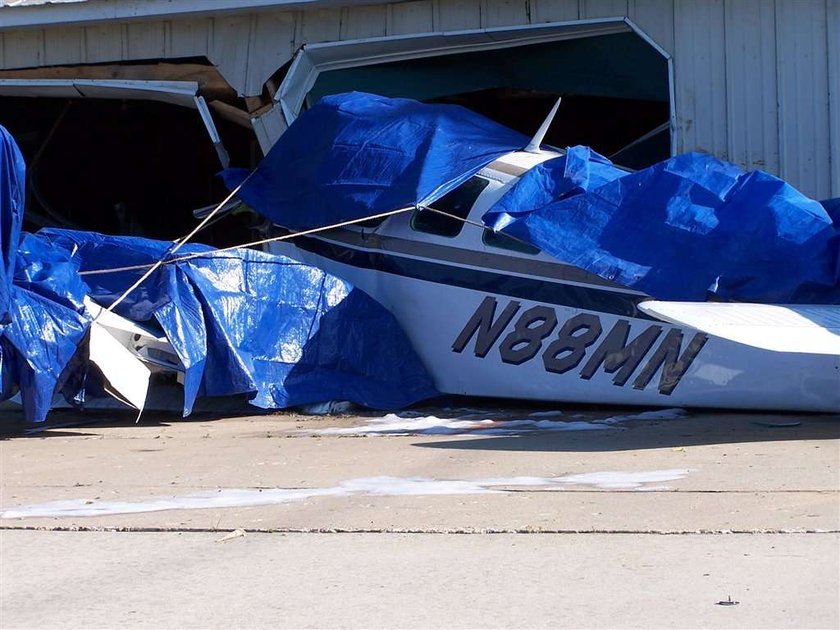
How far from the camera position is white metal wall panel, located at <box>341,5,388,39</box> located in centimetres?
1255

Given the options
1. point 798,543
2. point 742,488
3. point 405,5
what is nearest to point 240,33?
point 405,5

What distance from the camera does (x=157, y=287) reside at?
9188mm

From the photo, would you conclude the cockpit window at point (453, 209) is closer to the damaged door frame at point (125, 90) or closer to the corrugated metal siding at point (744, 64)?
the corrugated metal siding at point (744, 64)

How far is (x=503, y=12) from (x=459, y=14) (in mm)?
473

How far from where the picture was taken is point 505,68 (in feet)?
47.3

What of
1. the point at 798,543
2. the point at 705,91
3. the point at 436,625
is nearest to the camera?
the point at 436,625

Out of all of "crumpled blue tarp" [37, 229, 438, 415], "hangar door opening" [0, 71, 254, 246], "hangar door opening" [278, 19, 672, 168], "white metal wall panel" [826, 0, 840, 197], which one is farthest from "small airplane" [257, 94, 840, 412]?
"hangar door opening" [0, 71, 254, 246]

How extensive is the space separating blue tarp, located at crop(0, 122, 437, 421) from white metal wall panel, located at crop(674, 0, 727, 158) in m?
3.75

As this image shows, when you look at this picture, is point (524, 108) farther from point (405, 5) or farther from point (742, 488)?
point (742, 488)

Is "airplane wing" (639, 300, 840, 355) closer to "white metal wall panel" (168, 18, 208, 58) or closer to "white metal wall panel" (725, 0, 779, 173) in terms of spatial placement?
"white metal wall panel" (725, 0, 779, 173)

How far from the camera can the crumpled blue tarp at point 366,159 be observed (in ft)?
33.1

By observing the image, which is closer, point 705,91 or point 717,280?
point 717,280

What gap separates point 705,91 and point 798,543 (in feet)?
24.5

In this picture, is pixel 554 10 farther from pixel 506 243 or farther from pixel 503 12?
pixel 506 243
